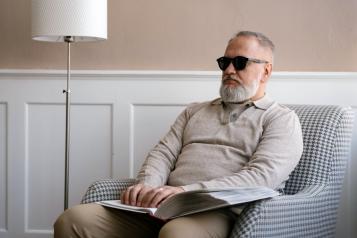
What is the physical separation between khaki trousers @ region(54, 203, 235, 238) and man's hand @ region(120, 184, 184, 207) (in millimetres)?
58

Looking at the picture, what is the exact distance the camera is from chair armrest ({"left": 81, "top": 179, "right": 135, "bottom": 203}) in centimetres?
242

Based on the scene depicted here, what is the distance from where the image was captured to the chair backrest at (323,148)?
2480 millimetres

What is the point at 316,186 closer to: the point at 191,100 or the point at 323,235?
the point at 323,235

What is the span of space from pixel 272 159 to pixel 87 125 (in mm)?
1271

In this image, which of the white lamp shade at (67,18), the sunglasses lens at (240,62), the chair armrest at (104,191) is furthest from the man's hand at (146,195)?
the white lamp shade at (67,18)

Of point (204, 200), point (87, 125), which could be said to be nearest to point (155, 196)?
point (204, 200)

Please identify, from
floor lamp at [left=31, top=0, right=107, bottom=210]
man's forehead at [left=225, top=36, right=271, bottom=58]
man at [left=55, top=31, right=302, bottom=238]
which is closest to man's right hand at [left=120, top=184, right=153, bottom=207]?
man at [left=55, top=31, right=302, bottom=238]

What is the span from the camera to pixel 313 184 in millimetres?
2455

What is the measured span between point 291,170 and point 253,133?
204mm

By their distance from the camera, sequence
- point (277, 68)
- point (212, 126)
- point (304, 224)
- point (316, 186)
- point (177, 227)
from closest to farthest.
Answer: point (177, 227)
point (304, 224)
point (316, 186)
point (212, 126)
point (277, 68)

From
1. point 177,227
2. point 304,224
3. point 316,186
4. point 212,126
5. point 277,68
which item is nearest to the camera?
point 177,227

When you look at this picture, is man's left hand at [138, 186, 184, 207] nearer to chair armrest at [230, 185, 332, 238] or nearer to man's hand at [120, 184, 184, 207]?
man's hand at [120, 184, 184, 207]

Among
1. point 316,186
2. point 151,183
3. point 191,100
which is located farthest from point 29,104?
point 316,186

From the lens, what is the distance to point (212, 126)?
2594mm
